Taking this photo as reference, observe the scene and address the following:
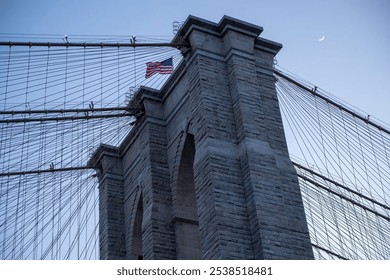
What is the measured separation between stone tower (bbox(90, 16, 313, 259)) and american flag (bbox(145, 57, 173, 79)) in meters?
0.37

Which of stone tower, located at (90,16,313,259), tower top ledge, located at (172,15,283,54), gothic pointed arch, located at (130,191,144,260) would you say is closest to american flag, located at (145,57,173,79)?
stone tower, located at (90,16,313,259)

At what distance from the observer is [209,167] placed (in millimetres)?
23219

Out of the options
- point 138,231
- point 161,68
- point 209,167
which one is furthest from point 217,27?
point 138,231

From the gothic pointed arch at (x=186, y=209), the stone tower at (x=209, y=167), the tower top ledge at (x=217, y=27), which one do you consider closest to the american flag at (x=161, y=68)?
the stone tower at (x=209, y=167)

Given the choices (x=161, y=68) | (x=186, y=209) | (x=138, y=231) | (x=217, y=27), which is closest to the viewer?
(x=217, y=27)

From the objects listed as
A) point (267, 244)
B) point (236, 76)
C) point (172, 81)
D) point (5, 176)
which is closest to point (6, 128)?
point (5, 176)

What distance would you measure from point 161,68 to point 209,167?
20.1 feet

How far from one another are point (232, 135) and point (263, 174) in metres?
1.87

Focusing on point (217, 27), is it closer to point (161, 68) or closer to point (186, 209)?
point (161, 68)

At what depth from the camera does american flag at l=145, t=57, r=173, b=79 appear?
27875 mm

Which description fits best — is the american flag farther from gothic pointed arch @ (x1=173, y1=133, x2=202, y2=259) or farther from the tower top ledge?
gothic pointed arch @ (x1=173, y1=133, x2=202, y2=259)

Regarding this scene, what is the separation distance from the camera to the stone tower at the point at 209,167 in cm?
2248

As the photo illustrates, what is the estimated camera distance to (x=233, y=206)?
22.7 m

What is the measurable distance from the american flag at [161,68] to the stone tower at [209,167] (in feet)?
1.20
